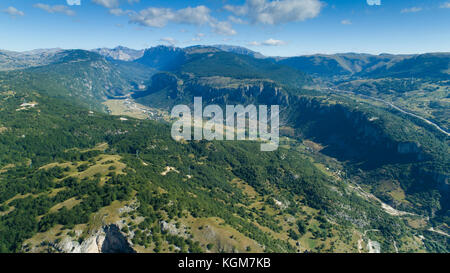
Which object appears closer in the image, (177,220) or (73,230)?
(73,230)

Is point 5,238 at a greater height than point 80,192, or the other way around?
point 80,192

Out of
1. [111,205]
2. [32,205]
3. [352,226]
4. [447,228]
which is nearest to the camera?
[111,205]

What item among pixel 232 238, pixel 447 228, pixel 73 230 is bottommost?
pixel 447 228

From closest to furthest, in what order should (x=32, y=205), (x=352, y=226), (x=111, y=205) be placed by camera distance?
(x=111, y=205), (x=32, y=205), (x=352, y=226)
